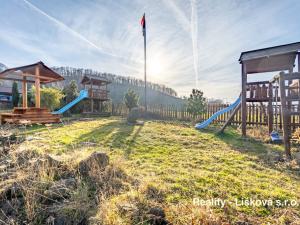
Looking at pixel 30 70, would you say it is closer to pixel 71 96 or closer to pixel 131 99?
pixel 71 96

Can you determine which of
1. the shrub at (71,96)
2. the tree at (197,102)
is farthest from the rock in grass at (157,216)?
the shrub at (71,96)

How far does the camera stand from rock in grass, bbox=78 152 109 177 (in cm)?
280

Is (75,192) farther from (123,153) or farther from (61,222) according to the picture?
(123,153)

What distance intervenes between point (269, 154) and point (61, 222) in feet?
15.7

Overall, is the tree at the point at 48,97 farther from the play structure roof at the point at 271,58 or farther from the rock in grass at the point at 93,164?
the play structure roof at the point at 271,58

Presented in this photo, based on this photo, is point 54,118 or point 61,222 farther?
point 54,118

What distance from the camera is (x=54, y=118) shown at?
9.87 metres

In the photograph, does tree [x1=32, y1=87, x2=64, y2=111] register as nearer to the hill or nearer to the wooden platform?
the wooden platform

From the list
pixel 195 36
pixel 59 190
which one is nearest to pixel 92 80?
pixel 195 36

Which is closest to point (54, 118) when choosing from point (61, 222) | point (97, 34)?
point (97, 34)

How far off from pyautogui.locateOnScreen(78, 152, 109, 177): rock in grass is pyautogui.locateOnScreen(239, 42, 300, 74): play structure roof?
6.50 m

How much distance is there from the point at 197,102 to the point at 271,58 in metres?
6.02

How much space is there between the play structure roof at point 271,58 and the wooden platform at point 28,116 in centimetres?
1034

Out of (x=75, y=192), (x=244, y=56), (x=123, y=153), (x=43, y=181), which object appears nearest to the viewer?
(x=75, y=192)
